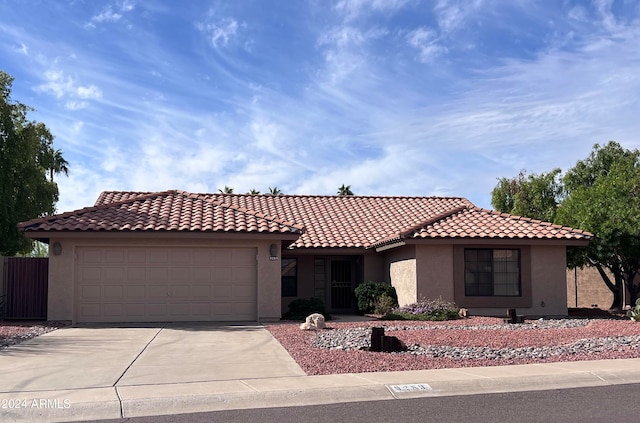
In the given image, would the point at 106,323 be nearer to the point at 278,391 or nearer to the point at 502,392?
the point at 278,391

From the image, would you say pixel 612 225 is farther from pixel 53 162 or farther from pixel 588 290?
pixel 53 162

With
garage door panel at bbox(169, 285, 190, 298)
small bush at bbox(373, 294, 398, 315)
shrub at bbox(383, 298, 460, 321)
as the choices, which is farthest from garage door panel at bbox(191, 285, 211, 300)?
small bush at bbox(373, 294, 398, 315)

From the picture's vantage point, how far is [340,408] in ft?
25.8

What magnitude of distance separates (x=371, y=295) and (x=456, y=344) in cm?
857

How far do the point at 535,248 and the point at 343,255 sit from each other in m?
7.05

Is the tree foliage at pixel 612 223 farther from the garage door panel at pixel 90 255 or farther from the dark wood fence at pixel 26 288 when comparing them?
the dark wood fence at pixel 26 288

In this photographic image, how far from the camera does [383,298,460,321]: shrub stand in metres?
18.4

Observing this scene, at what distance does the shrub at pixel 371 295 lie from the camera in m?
21.1

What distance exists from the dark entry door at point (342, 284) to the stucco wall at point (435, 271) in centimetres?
503

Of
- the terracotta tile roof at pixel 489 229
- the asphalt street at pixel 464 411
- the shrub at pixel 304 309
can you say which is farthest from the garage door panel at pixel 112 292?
the asphalt street at pixel 464 411

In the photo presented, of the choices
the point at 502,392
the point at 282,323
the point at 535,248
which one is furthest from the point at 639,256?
the point at 502,392

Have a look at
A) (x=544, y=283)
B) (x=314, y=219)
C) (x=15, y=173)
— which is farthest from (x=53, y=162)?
(x=544, y=283)

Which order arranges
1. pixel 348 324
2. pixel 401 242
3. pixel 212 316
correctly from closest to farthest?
pixel 348 324
pixel 212 316
pixel 401 242

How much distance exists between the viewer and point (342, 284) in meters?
24.4
